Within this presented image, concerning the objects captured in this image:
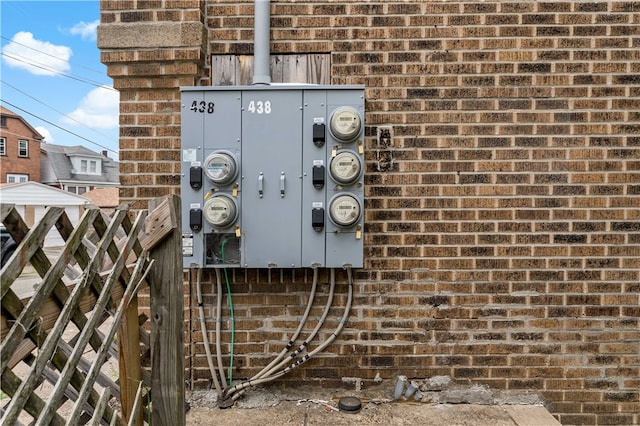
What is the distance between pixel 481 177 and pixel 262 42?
175cm

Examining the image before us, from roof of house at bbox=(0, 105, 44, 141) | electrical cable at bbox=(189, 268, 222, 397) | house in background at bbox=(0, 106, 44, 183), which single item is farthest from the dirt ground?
roof of house at bbox=(0, 105, 44, 141)

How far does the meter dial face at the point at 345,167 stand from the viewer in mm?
2715

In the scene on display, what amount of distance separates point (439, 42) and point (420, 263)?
153 cm

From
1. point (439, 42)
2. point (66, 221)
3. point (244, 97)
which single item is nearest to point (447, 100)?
point (439, 42)

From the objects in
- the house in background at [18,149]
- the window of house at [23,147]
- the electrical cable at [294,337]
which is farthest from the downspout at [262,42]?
the window of house at [23,147]

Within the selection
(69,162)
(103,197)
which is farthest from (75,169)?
(103,197)

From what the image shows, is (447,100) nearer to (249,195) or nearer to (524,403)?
(249,195)

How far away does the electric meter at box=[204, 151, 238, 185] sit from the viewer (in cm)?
271

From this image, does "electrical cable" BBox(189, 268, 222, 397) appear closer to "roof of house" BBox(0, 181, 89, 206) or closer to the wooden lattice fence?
the wooden lattice fence

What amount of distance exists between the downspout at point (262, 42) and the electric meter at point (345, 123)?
58 cm

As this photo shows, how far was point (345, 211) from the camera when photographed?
2711mm

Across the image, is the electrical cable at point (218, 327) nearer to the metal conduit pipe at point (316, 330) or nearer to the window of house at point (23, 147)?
the metal conduit pipe at point (316, 330)

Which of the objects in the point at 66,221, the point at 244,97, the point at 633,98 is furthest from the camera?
the point at 633,98

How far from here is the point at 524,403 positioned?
300 centimetres
